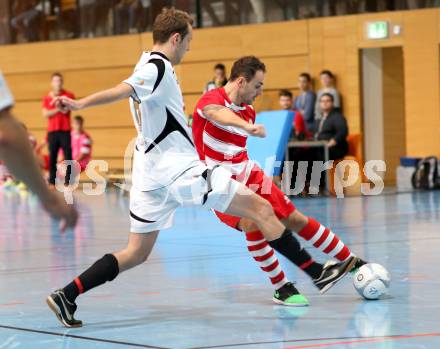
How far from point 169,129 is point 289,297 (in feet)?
3.65

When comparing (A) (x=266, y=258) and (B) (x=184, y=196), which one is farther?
(A) (x=266, y=258)

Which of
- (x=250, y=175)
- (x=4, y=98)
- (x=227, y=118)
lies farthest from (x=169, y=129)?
(x=4, y=98)

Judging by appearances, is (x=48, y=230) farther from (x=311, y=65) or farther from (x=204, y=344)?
(x=311, y=65)

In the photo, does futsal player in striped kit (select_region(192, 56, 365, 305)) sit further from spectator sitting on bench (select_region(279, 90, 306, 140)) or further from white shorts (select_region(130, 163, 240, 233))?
A: spectator sitting on bench (select_region(279, 90, 306, 140))

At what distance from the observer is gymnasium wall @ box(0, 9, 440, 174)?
51.4 feet

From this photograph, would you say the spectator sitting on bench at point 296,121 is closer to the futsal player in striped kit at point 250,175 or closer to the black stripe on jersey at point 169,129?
the futsal player in striped kit at point 250,175

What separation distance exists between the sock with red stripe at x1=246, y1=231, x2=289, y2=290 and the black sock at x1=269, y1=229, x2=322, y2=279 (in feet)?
0.20

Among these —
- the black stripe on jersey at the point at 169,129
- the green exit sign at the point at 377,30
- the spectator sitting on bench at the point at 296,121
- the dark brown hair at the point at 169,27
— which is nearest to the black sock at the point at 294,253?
the black stripe on jersey at the point at 169,129

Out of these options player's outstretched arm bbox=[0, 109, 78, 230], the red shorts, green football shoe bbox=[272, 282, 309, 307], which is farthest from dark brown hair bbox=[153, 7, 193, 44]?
player's outstretched arm bbox=[0, 109, 78, 230]

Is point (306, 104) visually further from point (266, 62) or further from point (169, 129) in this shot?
point (169, 129)

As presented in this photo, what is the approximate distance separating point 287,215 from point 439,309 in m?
1.01

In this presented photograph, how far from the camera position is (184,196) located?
16.1 feet

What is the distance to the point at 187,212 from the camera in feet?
40.1

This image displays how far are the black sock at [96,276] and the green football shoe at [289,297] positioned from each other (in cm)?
91
